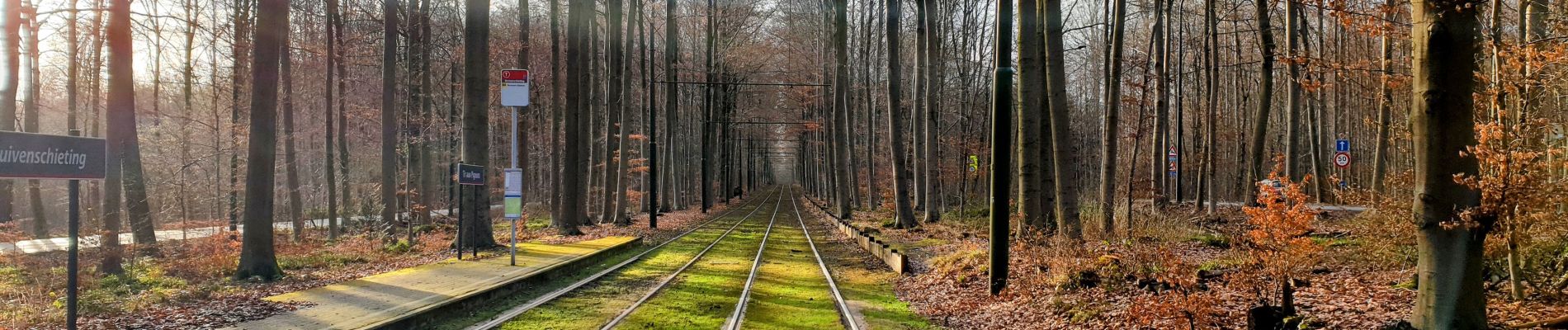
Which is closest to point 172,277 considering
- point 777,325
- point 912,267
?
point 777,325

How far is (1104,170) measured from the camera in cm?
1566

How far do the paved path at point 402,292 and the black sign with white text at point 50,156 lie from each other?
2333 mm

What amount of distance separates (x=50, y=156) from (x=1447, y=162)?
8.95m

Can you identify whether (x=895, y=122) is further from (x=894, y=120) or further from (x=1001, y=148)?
(x=1001, y=148)

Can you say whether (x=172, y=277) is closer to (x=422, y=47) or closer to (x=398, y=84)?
(x=422, y=47)

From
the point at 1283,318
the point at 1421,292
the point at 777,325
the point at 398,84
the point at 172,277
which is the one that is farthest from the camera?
the point at 398,84

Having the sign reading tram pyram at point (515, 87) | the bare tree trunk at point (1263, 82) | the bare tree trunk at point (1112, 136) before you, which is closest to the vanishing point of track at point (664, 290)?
the sign reading tram pyram at point (515, 87)

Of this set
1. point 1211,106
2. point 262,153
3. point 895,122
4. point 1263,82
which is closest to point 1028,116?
point 1263,82

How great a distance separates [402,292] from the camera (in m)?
9.88

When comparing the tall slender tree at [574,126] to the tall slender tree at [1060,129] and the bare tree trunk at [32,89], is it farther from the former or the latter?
the tall slender tree at [1060,129]

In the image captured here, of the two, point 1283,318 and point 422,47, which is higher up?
point 422,47

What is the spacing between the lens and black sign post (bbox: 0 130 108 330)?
5078mm

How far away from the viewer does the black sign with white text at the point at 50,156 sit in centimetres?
507

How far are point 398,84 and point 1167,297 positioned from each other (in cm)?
3076
